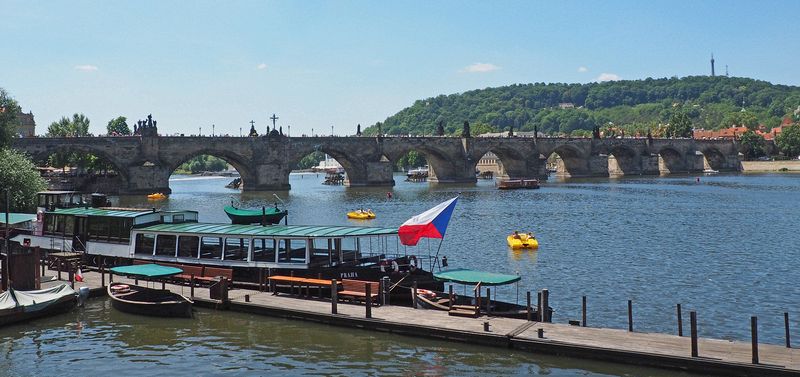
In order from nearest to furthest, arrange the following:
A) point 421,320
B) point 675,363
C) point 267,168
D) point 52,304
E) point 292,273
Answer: point 675,363
point 421,320
point 52,304
point 292,273
point 267,168

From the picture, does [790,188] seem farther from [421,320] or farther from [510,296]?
[421,320]

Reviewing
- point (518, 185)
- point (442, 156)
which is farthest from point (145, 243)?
point (442, 156)

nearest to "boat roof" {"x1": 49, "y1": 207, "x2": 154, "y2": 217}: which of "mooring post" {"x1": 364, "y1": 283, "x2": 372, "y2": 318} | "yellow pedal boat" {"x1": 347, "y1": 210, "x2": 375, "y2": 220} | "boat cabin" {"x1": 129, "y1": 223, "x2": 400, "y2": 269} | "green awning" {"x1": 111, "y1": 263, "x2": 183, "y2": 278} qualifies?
"boat cabin" {"x1": 129, "y1": 223, "x2": 400, "y2": 269}

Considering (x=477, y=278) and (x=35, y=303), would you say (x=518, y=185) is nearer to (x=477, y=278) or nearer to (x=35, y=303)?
(x=477, y=278)

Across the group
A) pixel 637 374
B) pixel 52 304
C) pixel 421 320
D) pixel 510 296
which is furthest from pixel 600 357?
pixel 52 304

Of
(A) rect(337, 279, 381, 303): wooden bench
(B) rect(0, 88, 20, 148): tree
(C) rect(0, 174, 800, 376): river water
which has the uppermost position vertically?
(B) rect(0, 88, 20, 148): tree

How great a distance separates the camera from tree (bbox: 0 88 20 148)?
53094 mm

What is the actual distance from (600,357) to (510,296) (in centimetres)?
1189

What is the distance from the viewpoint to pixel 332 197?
4200 inches

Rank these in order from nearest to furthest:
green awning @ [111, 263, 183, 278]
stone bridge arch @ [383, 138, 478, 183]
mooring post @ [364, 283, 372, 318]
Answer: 1. mooring post @ [364, 283, 372, 318]
2. green awning @ [111, 263, 183, 278]
3. stone bridge arch @ [383, 138, 478, 183]

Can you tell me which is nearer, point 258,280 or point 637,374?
point 637,374

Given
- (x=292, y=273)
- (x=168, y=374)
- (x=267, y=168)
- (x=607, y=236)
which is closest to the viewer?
(x=168, y=374)

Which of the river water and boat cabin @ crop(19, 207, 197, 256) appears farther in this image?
boat cabin @ crop(19, 207, 197, 256)

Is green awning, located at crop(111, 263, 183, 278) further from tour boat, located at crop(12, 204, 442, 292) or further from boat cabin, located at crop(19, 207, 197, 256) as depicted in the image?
boat cabin, located at crop(19, 207, 197, 256)
